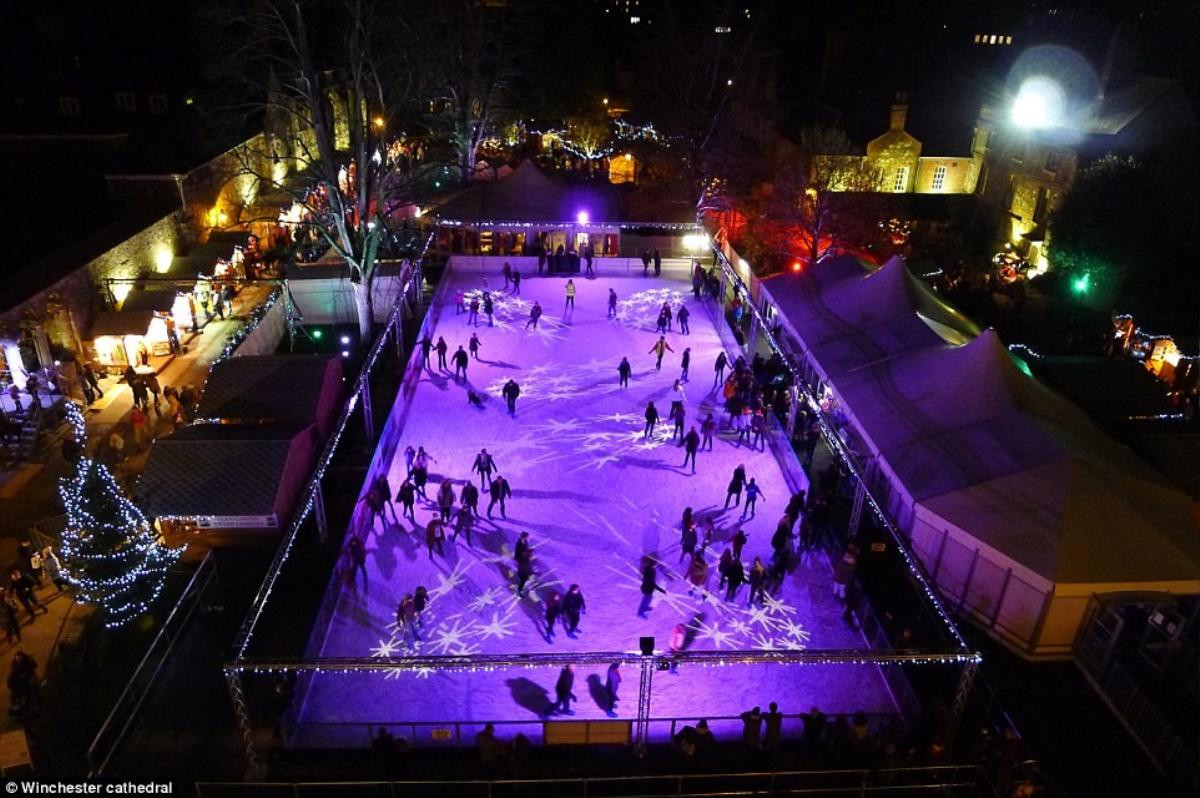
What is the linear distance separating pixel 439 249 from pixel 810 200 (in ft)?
45.5

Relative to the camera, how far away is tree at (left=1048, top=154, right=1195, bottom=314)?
25078 mm

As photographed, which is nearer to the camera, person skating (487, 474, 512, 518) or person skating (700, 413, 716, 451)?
person skating (487, 474, 512, 518)

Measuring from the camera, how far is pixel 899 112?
33.6 meters

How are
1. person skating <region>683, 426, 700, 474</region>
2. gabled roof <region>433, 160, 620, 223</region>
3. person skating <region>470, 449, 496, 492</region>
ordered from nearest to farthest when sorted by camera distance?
person skating <region>470, 449, 496, 492</region>, person skating <region>683, 426, 700, 474</region>, gabled roof <region>433, 160, 620, 223</region>

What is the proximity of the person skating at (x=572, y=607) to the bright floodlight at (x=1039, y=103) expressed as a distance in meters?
31.4

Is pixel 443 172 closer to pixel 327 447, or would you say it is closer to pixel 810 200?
pixel 810 200

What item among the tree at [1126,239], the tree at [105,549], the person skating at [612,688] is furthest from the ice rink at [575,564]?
the tree at [1126,239]

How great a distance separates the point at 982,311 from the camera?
2528cm

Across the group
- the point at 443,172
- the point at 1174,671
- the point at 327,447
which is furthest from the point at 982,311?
the point at 443,172

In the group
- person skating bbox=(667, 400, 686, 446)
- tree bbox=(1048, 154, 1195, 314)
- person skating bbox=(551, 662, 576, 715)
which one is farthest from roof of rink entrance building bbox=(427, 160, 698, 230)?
person skating bbox=(551, 662, 576, 715)

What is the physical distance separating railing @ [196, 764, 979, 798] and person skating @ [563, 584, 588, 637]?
100 inches

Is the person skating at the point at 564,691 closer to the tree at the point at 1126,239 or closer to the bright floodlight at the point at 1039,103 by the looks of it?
the tree at the point at 1126,239

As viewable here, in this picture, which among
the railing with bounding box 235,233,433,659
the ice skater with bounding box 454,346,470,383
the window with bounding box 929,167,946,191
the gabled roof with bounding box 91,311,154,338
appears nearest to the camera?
the railing with bounding box 235,233,433,659

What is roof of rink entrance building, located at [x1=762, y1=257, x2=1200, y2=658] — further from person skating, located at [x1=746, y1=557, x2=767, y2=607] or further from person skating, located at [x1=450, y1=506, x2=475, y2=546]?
person skating, located at [x1=450, y1=506, x2=475, y2=546]
